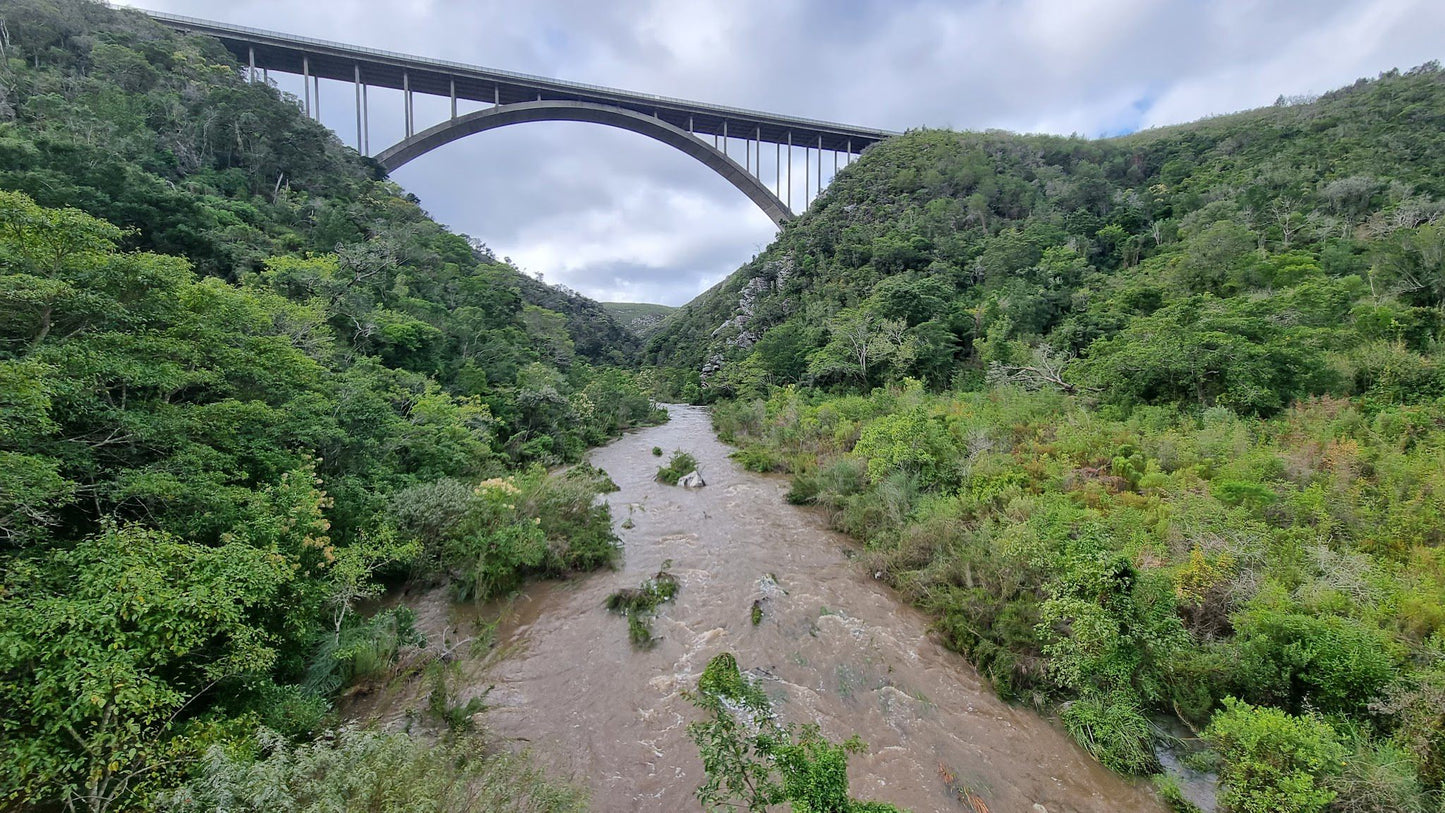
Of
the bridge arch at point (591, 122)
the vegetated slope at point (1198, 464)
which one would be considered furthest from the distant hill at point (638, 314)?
the vegetated slope at point (1198, 464)

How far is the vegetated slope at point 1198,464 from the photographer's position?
4.70 meters

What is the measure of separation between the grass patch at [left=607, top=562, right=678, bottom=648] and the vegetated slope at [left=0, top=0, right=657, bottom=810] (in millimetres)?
1686

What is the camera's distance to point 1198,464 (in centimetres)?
858

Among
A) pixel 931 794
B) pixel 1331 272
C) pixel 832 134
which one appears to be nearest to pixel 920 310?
pixel 1331 272

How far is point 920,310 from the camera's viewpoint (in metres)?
25.2

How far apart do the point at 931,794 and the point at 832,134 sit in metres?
62.3

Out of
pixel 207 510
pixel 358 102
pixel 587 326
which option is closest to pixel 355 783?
pixel 207 510

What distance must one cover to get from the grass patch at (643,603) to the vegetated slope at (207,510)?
1.69m

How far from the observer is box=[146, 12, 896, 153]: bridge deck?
3347 centimetres

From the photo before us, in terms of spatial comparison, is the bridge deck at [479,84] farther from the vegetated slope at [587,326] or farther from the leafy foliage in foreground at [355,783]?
the leafy foliage in foreground at [355,783]

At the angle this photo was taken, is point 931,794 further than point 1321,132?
No

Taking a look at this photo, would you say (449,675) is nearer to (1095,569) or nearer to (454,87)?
(1095,569)

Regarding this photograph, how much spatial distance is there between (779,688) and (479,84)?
50363mm

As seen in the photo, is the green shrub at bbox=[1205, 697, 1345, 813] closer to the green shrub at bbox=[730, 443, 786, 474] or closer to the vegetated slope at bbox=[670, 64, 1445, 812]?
the vegetated slope at bbox=[670, 64, 1445, 812]
